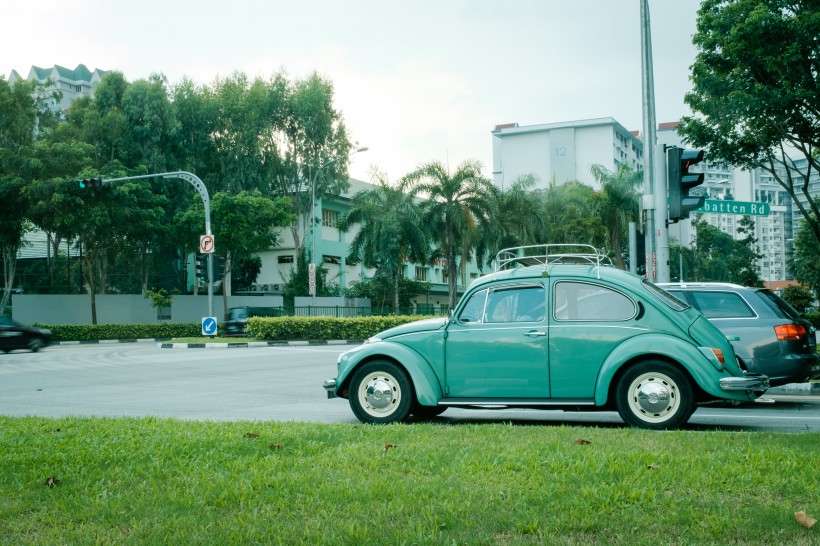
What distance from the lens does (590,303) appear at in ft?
27.6

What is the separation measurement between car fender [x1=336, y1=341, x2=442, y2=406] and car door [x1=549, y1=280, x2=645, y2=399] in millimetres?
1234

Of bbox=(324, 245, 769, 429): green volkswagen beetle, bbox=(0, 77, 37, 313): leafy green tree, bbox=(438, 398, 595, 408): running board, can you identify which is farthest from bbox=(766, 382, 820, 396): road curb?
bbox=(0, 77, 37, 313): leafy green tree

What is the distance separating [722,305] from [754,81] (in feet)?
30.6

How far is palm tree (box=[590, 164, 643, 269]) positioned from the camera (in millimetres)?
45219

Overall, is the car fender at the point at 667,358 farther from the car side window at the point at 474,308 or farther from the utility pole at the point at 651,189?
the utility pole at the point at 651,189

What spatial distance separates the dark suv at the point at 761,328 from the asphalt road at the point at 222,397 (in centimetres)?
55

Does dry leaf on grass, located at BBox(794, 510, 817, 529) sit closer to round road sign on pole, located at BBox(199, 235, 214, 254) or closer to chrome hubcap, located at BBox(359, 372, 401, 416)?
chrome hubcap, located at BBox(359, 372, 401, 416)

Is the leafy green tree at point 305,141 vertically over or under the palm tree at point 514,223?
over

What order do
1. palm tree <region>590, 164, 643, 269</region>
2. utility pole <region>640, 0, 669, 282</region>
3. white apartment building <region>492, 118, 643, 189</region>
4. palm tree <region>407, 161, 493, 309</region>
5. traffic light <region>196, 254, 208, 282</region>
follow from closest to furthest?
1. utility pole <region>640, 0, 669, 282</region>
2. traffic light <region>196, 254, 208, 282</region>
3. palm tree <region>407, 161, 493, 309</region>
4. palm tree <region>590, 164, 643, 269</region>
5. white apartment building <region>492, 118, 643, 189</region>

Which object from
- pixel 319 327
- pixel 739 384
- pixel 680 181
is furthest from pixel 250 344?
pixel 739 384

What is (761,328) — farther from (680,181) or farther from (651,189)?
(651,189)

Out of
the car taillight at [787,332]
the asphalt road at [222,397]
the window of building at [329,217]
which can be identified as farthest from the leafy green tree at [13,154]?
the car taillight at [787,332]

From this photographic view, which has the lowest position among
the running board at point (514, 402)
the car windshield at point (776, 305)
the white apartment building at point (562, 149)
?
the running board at point (514, 402)

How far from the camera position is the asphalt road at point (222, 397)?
9570mm
